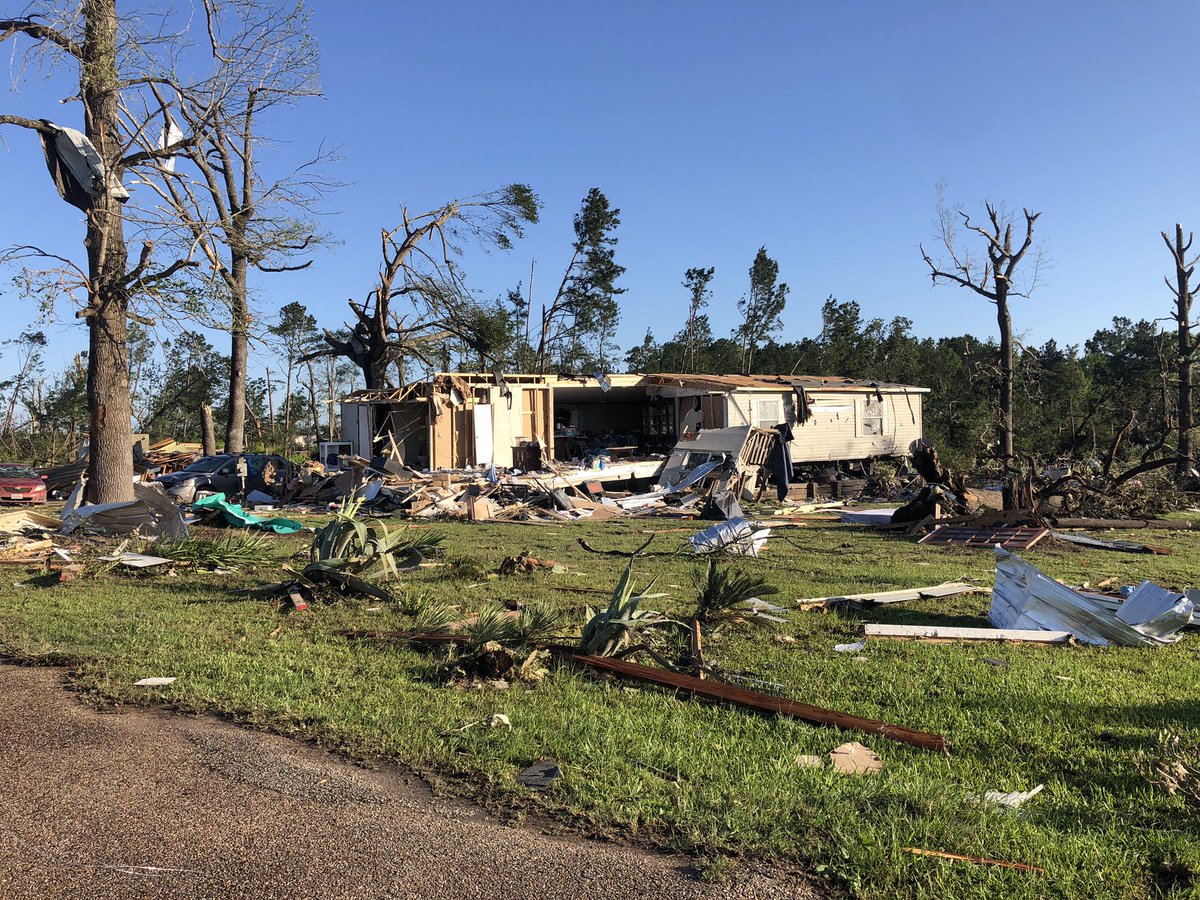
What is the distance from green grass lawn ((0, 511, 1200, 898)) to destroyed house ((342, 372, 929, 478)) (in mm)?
14648

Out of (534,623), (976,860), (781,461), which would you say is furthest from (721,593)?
(781,461)

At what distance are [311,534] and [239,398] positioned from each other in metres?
14.6

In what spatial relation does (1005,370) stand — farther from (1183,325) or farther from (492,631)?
(492,631)

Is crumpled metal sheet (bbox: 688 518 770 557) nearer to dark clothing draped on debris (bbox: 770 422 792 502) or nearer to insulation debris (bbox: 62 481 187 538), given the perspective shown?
insulation debris (bbox: 62 481 187 538)

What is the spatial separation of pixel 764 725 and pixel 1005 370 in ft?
84.8

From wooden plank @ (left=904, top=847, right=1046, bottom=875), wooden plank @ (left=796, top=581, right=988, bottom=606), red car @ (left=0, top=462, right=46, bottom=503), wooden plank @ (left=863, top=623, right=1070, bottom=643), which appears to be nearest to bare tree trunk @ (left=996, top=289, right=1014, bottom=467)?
wooden plank @ (left=796, top=581, right=988, bottom=606)

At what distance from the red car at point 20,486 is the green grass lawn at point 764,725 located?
13.8 meters

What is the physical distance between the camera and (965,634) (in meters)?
6.64

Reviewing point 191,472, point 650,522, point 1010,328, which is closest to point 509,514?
point 650,522

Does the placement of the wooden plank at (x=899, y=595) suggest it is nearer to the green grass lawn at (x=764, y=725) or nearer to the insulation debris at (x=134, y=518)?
the green grass lawn at (x=764, y=725)

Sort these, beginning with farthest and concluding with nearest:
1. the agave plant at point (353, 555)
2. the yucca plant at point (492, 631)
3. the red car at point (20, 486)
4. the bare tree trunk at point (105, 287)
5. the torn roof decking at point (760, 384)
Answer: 1. the torn roof decking at point (760, 384)
2. the red car at point (20, 486)
3. the bare tree trunk at point (105, 287)
4. the agave plant at point (353, 555)
5. the yucca plant at point (492, 631)

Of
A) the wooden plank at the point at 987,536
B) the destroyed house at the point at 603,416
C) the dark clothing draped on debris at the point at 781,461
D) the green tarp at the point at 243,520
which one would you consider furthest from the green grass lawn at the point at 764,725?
the destroyed house at the point at 603,416

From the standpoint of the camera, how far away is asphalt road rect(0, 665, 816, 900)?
282 cm

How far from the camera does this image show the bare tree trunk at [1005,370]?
25811 millimetres
